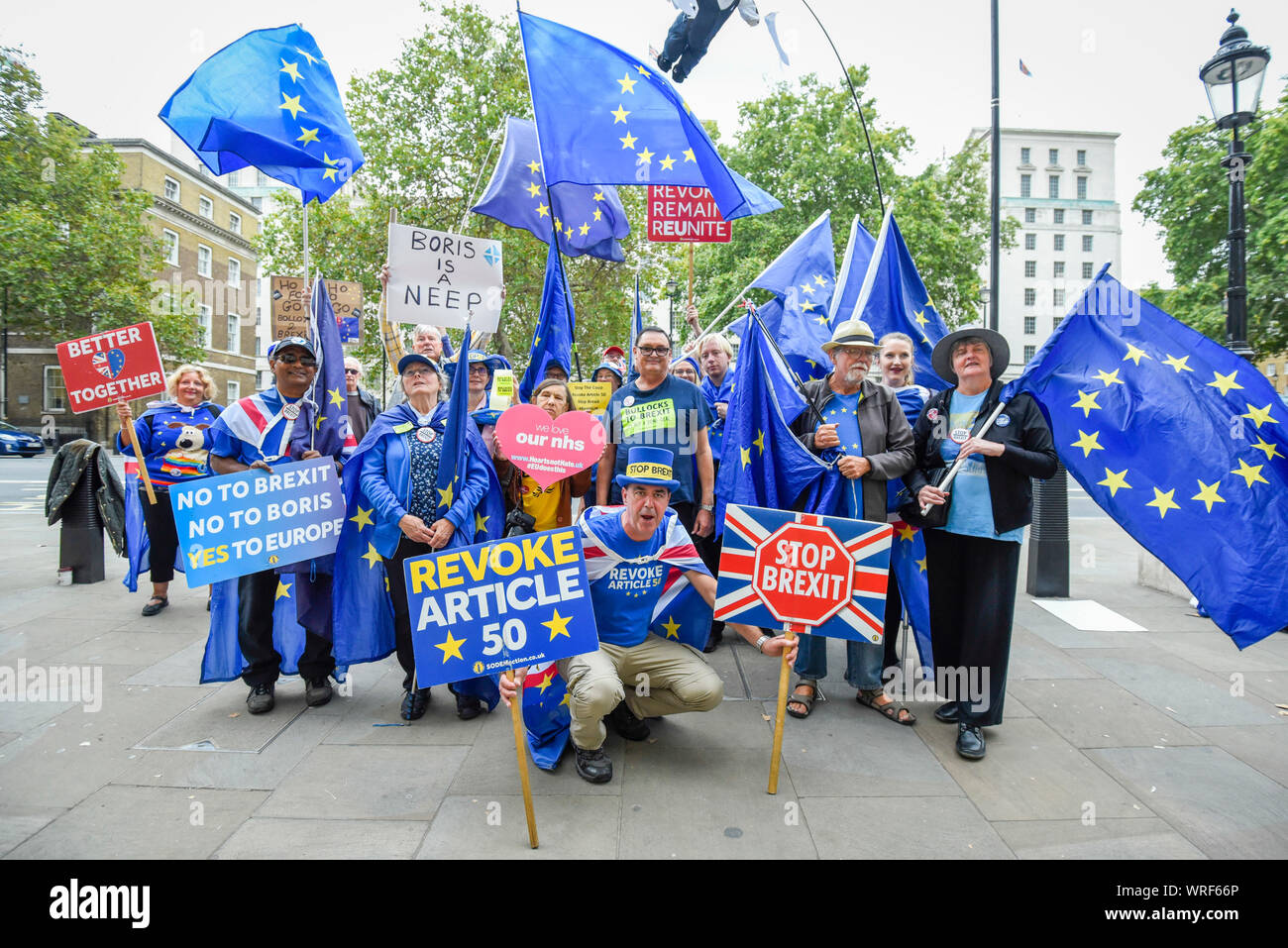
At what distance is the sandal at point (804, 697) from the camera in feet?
13.3

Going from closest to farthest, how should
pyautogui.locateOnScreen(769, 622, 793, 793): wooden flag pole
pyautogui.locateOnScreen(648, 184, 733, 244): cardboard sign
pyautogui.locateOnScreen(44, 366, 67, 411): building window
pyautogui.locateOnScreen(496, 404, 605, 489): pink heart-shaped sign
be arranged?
pyautogui.locateOnScreen(769, 622, 793, 793): wooden flag pole < pyautogui.locateOnScreen(496, 404, 605, 489): pink heart-shaped sign < pyautogui.locateOnScreen(648, 184, 733, 244): cardboard sign < pyautogui.locateOnScreen(44, 366, 67, 411): building window

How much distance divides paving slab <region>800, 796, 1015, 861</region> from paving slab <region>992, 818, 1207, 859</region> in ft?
0.34

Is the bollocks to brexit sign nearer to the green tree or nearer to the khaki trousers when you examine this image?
the khaki trousers

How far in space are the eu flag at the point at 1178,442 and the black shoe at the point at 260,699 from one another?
454 cm

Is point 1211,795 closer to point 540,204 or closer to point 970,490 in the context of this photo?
point 970,490

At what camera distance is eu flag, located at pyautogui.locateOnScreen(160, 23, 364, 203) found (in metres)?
4.57

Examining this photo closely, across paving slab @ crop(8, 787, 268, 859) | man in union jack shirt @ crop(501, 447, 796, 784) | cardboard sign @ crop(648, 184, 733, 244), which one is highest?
cardboard sign @ crop(648, 184, 733, 244)

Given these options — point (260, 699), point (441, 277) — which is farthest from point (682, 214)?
point (260, 699)

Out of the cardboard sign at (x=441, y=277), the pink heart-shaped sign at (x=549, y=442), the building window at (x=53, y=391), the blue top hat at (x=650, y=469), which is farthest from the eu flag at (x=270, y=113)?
the building window at (x=53, y=391)

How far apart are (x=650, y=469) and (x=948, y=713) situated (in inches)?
92.5

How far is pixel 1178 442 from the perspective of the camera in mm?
3379

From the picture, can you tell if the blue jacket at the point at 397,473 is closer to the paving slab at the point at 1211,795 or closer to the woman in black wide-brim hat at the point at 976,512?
the woman in black wide-brim hat at the point at 976,512

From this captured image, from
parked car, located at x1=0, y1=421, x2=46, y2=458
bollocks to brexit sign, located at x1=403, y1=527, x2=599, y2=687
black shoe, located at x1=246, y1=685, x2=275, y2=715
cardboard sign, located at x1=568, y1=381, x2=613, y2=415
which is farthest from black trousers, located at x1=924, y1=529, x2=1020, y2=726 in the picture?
parked car, located at x1=0, y1=421, x2=46, y2=458
